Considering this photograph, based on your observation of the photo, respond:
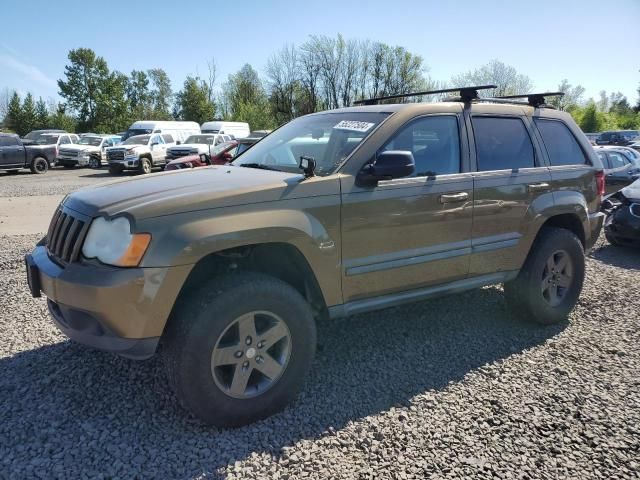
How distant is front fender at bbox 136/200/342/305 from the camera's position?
2553 millimetres

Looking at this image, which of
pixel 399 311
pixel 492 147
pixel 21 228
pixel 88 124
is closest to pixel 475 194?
pixel 492 147

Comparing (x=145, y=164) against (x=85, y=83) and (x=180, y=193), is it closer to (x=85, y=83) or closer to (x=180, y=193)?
(x=180, y=193)

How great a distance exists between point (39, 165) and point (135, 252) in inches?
912

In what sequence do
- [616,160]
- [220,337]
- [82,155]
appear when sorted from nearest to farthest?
[220,337] → [616,160] → [82,155]

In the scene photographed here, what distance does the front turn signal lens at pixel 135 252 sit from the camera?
2506 mm

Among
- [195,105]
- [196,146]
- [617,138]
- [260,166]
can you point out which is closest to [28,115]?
[195,105]

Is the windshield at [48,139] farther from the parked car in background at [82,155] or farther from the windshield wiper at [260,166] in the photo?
the windshield wiper at [260,166]

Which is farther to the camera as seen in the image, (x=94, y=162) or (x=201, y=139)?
(x=94, y=162)

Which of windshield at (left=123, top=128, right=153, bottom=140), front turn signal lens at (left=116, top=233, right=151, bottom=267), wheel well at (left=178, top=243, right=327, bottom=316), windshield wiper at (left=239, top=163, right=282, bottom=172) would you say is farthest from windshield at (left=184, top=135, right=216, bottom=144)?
front turn signal lens at (left=116, top=233, right=151, bottom=267)

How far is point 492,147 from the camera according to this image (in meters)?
3.97

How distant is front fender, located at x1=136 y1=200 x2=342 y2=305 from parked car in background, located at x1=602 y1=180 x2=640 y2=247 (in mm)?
6461

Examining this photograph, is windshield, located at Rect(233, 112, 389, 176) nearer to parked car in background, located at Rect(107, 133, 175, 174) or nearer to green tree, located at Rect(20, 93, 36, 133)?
parked car in background, located at Rect(107, 133, 175, 174)

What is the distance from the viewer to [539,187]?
4133mm

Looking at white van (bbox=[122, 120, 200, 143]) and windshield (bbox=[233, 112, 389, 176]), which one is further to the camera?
white van (bbox=[122, 120, 200, 143])
